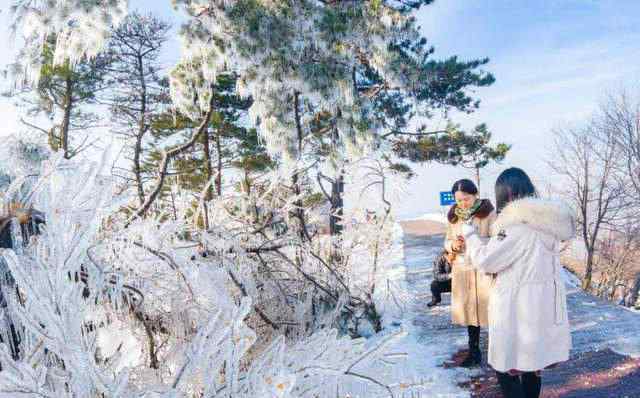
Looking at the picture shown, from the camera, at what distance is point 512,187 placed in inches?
99.0

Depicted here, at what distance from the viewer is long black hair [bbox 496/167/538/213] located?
2.50 metres

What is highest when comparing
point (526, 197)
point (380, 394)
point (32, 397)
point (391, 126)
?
point (391, 126)

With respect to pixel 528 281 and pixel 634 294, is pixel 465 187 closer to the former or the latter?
pixel 528 281

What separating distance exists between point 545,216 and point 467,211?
1.11 meters

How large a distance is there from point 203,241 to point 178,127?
11.4 m

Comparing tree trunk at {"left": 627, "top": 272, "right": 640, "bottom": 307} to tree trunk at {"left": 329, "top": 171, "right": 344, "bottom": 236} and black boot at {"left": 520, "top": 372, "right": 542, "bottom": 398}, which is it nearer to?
tree trunk at {"left": 329, "top": 171, "right": 344, "bottom": 236}

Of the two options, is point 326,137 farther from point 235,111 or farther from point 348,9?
point 235,111

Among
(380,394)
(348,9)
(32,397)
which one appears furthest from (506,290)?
(348,9)

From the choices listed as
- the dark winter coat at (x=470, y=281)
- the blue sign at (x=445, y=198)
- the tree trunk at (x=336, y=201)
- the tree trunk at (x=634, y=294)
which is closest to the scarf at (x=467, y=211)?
the dark winter coat at (x=470, y=281)

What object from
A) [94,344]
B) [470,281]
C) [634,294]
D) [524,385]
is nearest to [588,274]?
[634,294]

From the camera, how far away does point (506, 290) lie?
96.3 inches

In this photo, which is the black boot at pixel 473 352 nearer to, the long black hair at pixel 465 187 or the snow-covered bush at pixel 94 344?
the long black hair at pixel 465 187

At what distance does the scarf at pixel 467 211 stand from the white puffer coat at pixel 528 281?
3.09ft

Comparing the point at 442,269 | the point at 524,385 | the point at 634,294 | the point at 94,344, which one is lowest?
the point at 634,294
